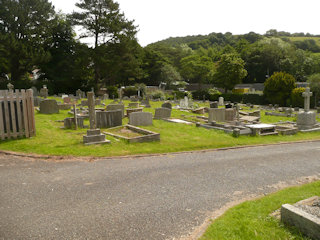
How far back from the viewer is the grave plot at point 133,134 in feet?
37.8

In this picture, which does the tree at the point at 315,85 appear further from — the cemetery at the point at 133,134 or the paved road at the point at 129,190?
the paved road at the point at 129,190

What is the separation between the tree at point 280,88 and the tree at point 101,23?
2423cm

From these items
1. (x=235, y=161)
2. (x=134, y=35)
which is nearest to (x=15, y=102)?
(x=235, y=161)

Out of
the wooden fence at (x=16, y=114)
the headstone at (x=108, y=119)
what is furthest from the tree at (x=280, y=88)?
the wooden fence at (x=16, y=114)

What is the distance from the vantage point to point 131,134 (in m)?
12.9

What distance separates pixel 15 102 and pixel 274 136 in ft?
40.5

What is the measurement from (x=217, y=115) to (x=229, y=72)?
38202 mm

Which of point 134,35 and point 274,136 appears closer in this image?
point 274,136

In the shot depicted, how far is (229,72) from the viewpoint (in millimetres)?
54156

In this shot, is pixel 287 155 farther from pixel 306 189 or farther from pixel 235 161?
pixel 306 189

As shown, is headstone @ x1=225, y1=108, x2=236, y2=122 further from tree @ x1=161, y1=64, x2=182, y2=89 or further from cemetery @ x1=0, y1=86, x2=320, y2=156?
tree @ x1=161, y1=64, x2=182, y2=89

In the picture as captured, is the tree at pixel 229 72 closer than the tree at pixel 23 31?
No

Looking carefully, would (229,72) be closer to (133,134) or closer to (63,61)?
(63,61)

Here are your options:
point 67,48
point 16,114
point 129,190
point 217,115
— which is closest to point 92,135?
point 16,114
